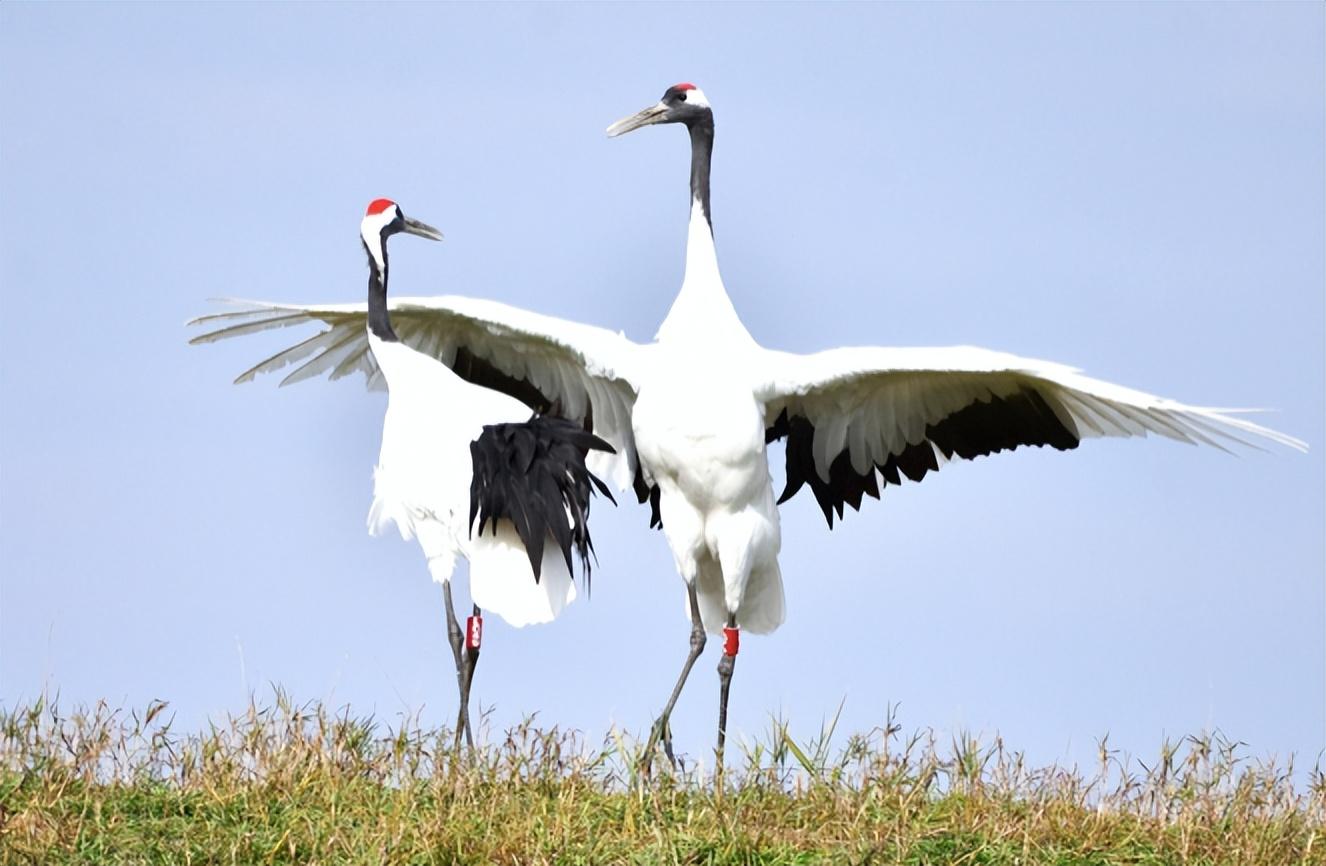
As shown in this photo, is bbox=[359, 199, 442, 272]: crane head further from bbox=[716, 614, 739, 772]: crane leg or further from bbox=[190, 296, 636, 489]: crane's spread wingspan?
bbox=[716, 614, 739, 772]: crane leg

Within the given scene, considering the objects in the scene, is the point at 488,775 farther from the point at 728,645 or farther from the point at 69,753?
the point at 728,645

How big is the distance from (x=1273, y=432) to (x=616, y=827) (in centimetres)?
307

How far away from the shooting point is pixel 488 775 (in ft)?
21.7

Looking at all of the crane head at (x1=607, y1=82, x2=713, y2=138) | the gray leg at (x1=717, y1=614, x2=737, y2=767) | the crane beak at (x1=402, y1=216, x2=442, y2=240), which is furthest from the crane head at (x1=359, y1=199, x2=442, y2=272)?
the gray leg at (x1=717, y1=614, x2=737, y2=767)

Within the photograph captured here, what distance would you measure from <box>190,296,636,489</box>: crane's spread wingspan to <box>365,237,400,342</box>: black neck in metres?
0.13

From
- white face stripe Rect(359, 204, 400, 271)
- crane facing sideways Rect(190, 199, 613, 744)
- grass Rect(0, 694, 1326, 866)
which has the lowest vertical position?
grass Rect(0, 694, 1326, 866)

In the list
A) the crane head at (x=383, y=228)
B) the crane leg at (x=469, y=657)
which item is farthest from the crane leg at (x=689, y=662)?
the crane head at (x=383, y=228)

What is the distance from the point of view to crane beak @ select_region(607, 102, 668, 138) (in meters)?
8.96

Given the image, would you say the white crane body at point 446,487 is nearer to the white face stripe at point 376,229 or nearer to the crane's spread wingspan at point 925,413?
the white face stripe at point 376,229

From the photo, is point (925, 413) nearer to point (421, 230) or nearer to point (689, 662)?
point (689, 662)

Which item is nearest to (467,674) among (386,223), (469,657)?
(469,657)

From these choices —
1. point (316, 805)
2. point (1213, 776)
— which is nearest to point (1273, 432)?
point (1213, 776)

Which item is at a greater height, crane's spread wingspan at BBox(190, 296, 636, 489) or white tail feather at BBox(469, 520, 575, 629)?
crane's spread wingspan at BBox(190, 296, 636, 489)

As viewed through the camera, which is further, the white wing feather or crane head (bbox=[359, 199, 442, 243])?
crane head (bbox=[359, 199, 442, 243])
